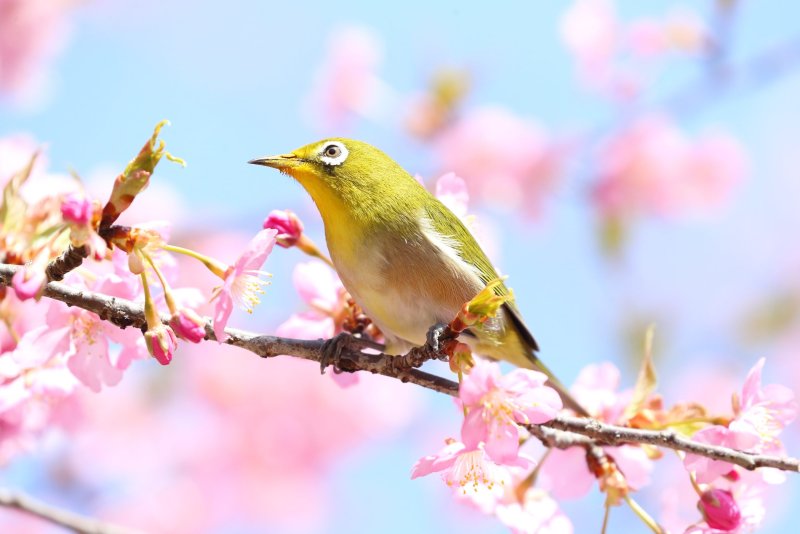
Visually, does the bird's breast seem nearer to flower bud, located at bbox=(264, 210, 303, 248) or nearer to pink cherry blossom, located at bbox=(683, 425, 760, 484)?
flower bud, located at bbox=(264, 210, 303, 248)

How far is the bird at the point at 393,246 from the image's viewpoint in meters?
2.88

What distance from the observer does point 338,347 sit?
105 inches

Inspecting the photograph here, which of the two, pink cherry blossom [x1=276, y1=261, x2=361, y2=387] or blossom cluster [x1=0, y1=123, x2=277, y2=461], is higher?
pink cherry blossom [x1=276, y1=261, x2=361, y2=387]

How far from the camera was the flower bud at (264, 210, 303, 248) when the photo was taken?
9.18 ft

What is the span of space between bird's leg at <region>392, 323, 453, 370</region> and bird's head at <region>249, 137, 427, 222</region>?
2.33 ft

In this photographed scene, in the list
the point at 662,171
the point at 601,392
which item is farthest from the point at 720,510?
the point at 662,171

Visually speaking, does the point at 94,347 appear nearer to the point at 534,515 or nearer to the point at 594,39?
the point at 534,515

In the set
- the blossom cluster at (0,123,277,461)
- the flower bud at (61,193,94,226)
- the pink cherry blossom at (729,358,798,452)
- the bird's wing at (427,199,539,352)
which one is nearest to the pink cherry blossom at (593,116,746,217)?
the bird's wing at (427,199,539,352)

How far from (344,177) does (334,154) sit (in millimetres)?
127

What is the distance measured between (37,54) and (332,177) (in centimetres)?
413

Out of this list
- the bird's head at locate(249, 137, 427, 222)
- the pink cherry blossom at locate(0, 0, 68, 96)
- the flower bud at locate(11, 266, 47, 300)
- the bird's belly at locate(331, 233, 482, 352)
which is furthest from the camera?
the pink cherry blossom at locate(0, 0, 68, 96)

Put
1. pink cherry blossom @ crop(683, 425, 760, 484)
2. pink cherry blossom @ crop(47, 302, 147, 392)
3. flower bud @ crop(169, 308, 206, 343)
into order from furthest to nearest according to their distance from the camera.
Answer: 1. pink cherry blossom @ crop(47, 302, 147, 392)
2. pink cherry blossom @ crop(683, 425, 760, 484)
3. flower bud @ crop(169, 308, 206, 343)

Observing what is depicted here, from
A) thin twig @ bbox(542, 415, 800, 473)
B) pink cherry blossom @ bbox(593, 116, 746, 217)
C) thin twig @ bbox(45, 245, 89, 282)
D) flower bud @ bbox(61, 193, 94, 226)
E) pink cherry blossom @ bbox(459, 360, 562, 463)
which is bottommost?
thin twig @ bbox(45, 245, 89, 282)

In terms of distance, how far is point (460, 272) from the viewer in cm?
295
